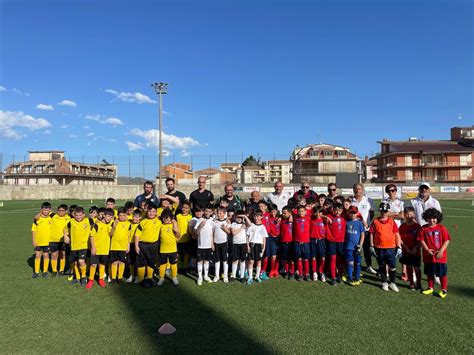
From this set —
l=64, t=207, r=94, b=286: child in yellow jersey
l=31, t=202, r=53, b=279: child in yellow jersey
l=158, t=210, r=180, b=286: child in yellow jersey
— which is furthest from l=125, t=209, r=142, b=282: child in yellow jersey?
l=31, t=202, r=53, b=279: child in yellow jersey

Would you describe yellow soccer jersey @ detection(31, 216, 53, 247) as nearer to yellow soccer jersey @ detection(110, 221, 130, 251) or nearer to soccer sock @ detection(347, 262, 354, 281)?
yellow soccer jersey @ detection(110, 221, 130, 251)

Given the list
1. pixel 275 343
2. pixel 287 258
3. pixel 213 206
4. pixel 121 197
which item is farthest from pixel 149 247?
pixel 121 197

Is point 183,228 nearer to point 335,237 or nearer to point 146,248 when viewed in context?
point 146,248

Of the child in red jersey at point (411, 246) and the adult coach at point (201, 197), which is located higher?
the adult coach at point (201, 197)

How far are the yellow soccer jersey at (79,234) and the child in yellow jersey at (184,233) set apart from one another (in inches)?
66.7

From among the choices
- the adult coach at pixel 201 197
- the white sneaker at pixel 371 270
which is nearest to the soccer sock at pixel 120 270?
the adult coach at pixel 201 197

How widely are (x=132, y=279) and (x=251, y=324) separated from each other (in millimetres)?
2938

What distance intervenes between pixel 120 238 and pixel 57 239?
1.50 meters

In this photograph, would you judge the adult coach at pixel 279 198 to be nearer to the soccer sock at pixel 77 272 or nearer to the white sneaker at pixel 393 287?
the white sneaker at pixel 393 287

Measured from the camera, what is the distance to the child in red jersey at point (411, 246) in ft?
17.4

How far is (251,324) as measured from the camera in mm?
3906

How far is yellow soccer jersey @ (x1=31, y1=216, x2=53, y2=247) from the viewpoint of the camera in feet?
19.9

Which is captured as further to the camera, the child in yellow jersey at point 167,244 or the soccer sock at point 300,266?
the soccer sock at point 300,266

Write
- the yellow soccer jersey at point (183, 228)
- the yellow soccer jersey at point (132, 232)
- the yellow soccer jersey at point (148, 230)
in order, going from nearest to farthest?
the yellow soccer jersey at point (148, 230) < the yellow soccer jersey at point (132, 232) < the yellow soccer jersey at point (183, 228)
